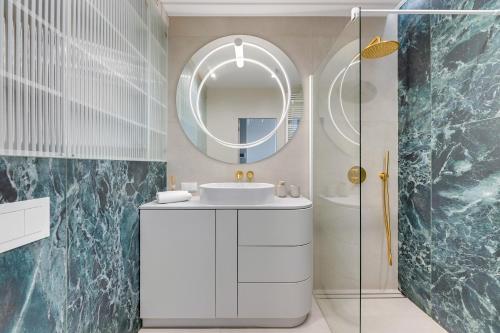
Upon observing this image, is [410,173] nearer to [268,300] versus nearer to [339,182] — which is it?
[339,182]

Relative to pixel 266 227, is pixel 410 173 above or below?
above

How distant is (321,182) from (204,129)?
1.07 meters

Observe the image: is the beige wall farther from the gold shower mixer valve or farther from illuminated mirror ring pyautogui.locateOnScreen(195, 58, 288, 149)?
illuminated mirror ring pyautogui.locateOnScreen(195, 58, 288, 149)

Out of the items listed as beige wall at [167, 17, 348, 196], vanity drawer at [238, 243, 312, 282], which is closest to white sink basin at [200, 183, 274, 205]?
vanity drawer at [238, 243, 312, 282]

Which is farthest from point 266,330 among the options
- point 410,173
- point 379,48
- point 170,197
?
point 379,48

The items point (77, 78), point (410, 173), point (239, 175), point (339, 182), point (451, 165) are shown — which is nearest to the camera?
point (77, 78)

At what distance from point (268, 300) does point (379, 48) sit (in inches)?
74.1

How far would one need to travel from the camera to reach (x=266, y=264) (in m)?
1.91

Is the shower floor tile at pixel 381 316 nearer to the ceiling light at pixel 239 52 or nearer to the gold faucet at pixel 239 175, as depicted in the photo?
the gold faucet at pixel 239 175

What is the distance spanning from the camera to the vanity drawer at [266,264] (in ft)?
6.25

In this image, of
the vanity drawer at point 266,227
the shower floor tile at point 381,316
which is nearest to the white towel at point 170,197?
the vanity drawer at point 266,227

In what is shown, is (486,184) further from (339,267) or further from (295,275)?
(295,275)

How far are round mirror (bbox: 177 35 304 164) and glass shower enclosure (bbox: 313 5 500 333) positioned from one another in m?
0.29

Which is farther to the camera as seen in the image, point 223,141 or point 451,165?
point 223,141
